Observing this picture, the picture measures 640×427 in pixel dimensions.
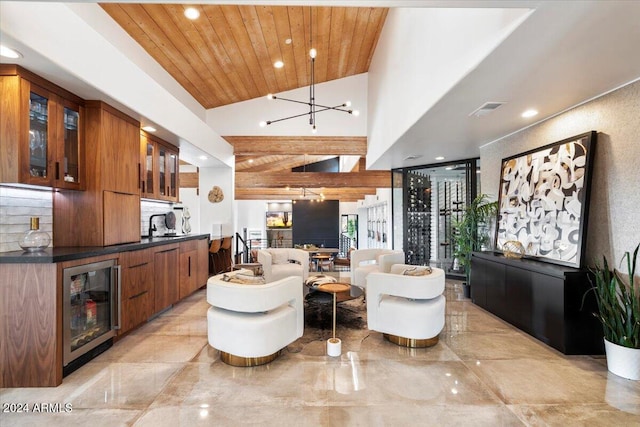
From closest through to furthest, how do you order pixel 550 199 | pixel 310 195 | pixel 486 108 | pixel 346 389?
pixel 346 389
pixel 486 108
pixel 550 199
pixel 310 195

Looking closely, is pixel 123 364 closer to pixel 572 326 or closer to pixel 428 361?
pixel 428 361

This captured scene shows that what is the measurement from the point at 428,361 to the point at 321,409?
1262 mm

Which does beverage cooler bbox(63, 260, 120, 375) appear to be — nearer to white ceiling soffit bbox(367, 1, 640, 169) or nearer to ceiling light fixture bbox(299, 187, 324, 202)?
white ceiling soffit bbox(367, 1, 640, 169)

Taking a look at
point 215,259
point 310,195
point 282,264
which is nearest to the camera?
point 282,264

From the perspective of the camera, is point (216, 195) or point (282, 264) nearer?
point (282, 264)

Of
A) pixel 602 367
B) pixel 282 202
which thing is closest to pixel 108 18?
pixel 602 367

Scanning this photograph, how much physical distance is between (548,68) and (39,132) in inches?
171

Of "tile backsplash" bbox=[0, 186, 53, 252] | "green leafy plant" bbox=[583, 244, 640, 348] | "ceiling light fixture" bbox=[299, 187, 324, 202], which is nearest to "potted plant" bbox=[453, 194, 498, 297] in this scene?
"green leafy plant" bbox=[583, 244, 640, 348]

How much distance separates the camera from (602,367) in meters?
2.92

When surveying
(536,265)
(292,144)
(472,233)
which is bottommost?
(536,265)

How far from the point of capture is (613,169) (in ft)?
10.3

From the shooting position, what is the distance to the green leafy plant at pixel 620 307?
107 inches

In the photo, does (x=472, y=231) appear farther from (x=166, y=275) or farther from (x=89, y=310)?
(x=89, y=310)

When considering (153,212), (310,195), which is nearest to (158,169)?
(153,212)
